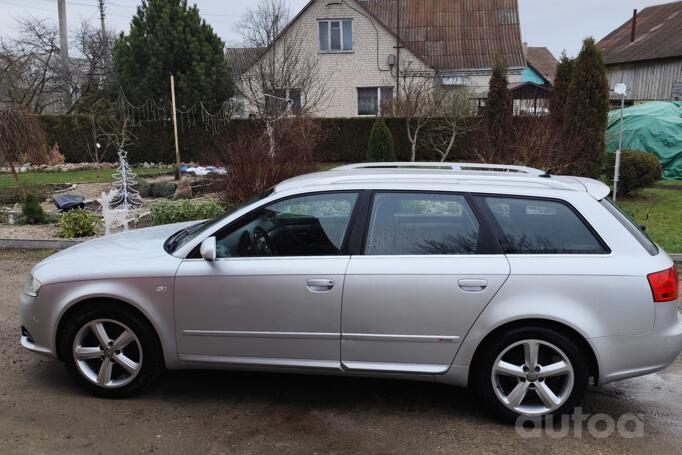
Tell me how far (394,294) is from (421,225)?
54 cm

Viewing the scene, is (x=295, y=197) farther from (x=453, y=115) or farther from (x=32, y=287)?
(x=453, y=115)

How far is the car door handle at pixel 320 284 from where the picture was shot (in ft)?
11.6

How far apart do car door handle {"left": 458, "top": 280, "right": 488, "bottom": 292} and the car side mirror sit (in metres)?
1.54

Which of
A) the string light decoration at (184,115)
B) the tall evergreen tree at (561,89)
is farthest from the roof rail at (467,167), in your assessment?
the string light decoration at (184,115)

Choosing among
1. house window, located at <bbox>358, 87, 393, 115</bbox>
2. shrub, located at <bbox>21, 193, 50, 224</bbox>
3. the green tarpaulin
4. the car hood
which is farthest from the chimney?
the car hood

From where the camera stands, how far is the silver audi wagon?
134 inches

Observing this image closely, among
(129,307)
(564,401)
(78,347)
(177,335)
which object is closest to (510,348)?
(564,401)

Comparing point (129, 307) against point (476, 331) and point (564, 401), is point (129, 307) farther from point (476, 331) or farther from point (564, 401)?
point (564, 401)

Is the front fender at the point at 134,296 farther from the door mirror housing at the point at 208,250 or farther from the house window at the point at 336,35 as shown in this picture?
the house window at the point at 336,35

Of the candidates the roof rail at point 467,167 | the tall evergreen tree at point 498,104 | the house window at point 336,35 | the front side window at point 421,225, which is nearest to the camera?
the front side window at point 421,225

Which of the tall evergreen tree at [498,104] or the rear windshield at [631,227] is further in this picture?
the tall evergreen tree at [498,104]

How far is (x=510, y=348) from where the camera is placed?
3.46 meters

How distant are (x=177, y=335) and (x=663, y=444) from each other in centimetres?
305

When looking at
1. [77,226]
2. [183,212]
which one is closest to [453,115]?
[183,212]
